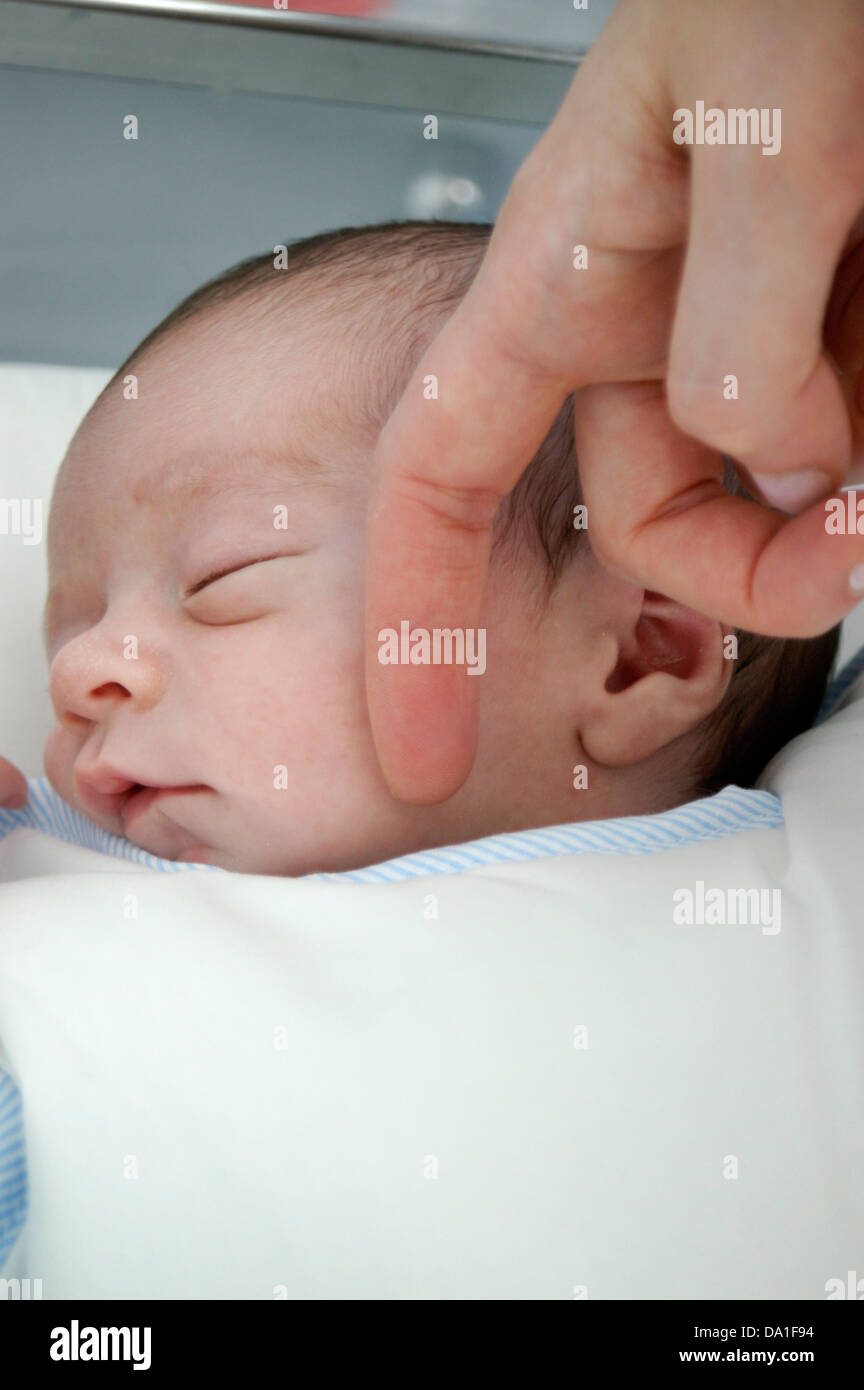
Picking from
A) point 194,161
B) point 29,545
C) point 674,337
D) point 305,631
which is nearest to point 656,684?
point 305,631

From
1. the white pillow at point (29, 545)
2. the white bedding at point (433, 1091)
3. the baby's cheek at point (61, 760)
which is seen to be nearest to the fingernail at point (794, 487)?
the white bedding at point (433, 1091)

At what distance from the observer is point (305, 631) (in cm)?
89

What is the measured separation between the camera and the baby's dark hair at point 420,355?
3.05 ft

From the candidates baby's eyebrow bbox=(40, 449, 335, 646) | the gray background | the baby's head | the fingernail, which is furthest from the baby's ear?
the gray background

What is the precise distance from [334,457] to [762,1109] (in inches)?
21.4

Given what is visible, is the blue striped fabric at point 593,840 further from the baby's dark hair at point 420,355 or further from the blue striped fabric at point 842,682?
the blue striped fabric at point 842,682

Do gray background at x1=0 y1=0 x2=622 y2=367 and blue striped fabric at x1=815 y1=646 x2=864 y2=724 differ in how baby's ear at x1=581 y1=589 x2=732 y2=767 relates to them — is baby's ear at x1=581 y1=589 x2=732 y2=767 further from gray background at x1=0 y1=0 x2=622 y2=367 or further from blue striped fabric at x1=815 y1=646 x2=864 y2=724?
gray background at x1=0 y1=0 x2=622 y2=367

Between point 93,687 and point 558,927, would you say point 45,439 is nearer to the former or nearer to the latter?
point 93,687

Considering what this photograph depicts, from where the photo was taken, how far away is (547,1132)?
62 cm

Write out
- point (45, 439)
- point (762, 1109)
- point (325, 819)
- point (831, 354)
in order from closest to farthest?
point (831, 354), point (762, 1109), point (325, 819), point (45, 439)

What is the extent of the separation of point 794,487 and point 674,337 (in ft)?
0.32

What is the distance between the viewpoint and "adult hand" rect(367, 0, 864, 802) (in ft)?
1.35

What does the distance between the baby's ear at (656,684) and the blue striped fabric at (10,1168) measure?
1.60 ft

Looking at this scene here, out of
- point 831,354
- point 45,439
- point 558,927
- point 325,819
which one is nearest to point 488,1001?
point 558,927
